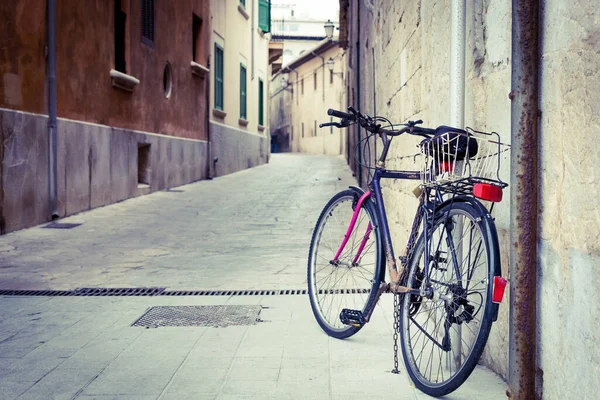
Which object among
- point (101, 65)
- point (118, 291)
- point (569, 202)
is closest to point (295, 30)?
point (101, 65)

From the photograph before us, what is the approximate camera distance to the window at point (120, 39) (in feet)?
36.1

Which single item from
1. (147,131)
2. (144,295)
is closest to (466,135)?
(144,295)

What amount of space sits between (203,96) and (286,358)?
13.3 meters

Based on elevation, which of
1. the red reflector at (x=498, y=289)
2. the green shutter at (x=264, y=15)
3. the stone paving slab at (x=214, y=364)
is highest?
the green shutter at (x=264, y=15)

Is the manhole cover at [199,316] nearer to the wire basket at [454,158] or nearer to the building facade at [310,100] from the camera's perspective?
the wire basket at [454,158]

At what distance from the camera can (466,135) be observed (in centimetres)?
274

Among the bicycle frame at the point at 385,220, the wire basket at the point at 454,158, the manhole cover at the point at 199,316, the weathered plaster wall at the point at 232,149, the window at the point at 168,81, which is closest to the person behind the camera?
the wire basket at the point at 454,158

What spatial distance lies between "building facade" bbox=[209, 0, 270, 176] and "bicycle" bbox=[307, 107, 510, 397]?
524 inches

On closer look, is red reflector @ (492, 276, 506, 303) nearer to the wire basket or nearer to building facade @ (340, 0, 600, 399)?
building facade @ (340, 0, 600, 399)

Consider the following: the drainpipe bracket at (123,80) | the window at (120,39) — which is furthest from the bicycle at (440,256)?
the window at (120,39)

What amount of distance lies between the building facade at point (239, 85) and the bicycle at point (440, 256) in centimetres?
1332

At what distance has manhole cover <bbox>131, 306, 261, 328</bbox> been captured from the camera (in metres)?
4.09

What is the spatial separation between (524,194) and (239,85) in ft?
60.6

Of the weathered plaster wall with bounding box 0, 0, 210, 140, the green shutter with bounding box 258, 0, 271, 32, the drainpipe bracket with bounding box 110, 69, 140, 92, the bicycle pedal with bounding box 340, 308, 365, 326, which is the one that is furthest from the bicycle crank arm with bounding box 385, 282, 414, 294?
the green shutter with bounding box 258, 0, 271, 32
